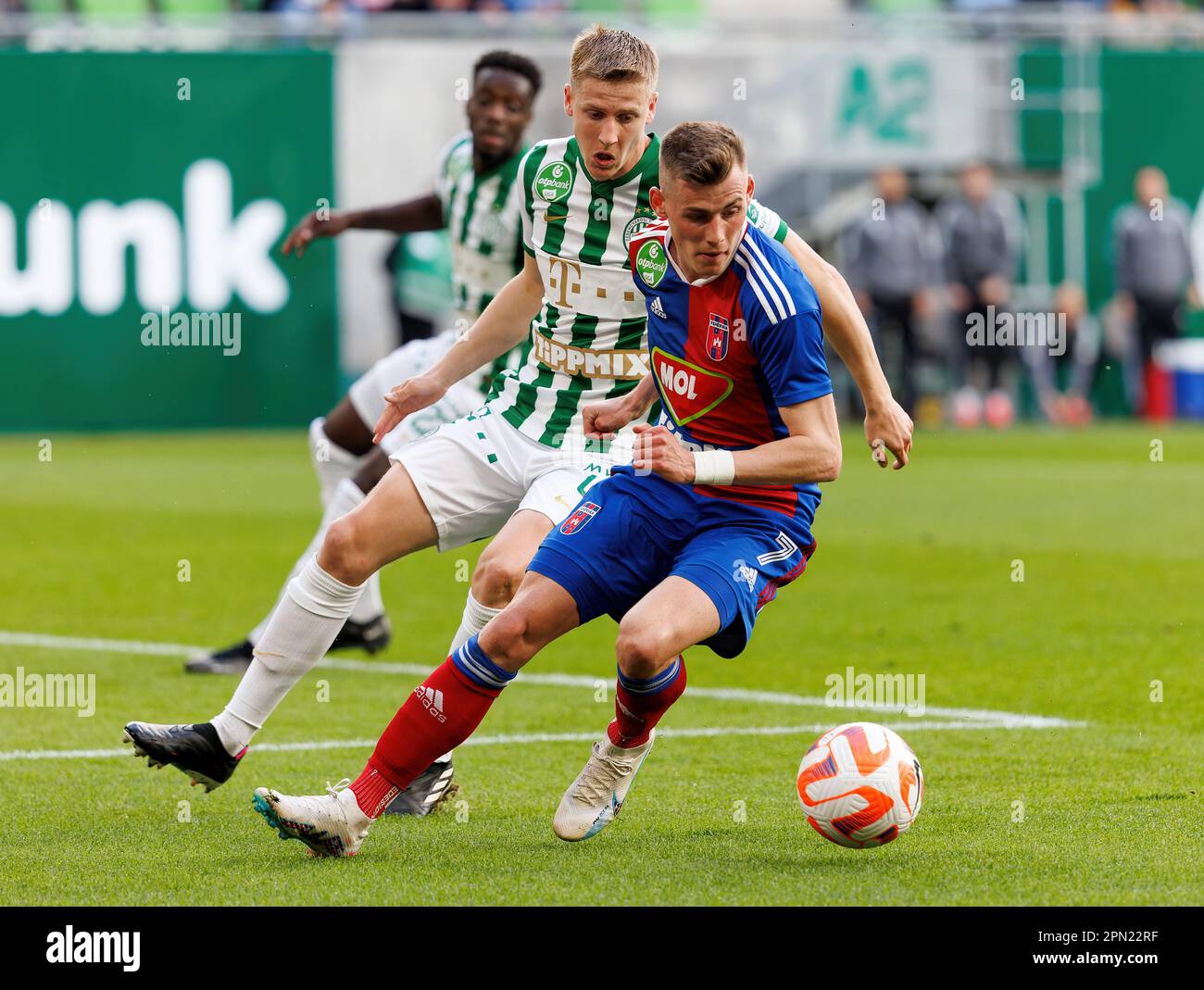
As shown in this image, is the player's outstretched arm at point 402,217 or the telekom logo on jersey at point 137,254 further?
the telekom logo on jersey at point 137,254

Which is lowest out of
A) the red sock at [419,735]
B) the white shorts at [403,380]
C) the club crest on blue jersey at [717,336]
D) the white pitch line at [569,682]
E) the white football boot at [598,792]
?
the white pitch line at [569,682]

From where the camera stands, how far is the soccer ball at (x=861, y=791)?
5.05 meters

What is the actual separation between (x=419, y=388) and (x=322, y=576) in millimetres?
619

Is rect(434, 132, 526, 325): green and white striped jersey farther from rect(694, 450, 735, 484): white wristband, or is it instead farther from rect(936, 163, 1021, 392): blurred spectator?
rect(936, 163, 1021, 392): blurred spectator

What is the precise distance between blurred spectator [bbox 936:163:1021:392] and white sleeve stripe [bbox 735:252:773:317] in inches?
666

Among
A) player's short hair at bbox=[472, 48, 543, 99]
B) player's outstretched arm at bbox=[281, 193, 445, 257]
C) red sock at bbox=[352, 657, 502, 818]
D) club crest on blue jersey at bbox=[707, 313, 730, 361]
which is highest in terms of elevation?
player's short hair at bbox=[472, 48, 543, 99]

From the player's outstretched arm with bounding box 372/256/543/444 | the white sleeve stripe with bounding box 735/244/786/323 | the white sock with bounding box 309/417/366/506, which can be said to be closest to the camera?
the white sleeve stripe with bounding box 735/244/786/323

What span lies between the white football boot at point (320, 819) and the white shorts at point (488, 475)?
3.12ft

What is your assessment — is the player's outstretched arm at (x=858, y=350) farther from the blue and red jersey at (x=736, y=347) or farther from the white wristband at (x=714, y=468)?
the white wristband at (x=714, y=468)

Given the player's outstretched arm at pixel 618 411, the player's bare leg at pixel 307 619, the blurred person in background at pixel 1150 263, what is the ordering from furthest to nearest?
the blurred person in background at pixel 1150 263, the player's outstretched arm at pixel 618 411, the player's bare leg at pixel 307 619

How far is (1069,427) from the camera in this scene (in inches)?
885

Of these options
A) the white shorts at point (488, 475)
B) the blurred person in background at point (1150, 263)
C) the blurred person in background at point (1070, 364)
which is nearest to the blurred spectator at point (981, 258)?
the blurred person in background at point (1070, 364)

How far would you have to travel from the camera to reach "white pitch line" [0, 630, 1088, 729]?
710cm

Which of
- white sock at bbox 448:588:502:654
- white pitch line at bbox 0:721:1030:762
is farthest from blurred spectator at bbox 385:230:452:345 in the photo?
white sock at bbox 448:588:502:654
